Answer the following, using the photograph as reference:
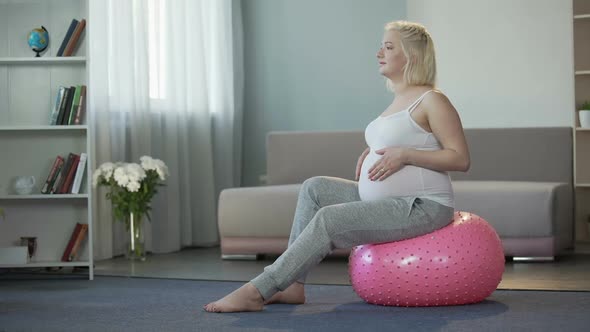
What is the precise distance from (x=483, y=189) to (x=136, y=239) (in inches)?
76.9

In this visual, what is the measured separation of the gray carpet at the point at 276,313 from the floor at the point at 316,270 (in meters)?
0.31

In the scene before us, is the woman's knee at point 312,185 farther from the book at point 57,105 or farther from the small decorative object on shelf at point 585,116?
the small decorative object on shelf at point 585,116

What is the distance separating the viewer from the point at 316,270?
15.4 feet

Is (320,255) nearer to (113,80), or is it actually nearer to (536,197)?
(536,197)

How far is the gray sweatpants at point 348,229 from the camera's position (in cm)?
304

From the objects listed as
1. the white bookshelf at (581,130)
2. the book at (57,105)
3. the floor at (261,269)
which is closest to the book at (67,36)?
the book at (57,105)

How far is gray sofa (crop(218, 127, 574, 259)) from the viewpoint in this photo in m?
4.94

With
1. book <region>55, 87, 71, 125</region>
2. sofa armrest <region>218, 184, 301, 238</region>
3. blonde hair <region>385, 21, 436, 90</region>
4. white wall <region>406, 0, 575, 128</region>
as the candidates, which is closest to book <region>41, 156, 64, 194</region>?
book <region>55, 87, 71, 125</region>

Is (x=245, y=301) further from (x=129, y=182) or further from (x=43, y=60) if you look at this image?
(x=129, y=182)

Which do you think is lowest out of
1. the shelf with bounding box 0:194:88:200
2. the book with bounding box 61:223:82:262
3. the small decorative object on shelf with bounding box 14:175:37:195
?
the book with bounding box 61:223:82:262

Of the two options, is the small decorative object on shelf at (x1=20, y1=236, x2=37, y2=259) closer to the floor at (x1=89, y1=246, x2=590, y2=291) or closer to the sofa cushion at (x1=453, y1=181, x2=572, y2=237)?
the floor at (x1=89, y1=246, x2=590, y2=291)

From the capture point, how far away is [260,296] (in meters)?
3.09

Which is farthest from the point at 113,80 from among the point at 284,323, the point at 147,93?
the point at 284,323

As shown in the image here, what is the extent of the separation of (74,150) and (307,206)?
183cm
